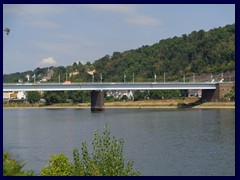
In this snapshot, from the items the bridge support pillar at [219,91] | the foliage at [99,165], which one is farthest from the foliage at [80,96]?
the foliage at [99,165]

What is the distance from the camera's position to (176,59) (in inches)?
3430

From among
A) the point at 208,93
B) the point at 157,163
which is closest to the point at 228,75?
the point at 208,93

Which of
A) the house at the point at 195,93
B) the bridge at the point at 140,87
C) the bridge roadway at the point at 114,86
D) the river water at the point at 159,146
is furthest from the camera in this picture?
the house at the point at 195,93

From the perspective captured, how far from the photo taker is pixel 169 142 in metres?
23.0

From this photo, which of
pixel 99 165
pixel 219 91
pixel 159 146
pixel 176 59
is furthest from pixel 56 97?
pixel 99 165

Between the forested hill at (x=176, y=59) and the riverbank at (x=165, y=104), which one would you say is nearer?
→ the riverbank at (x=165, y=104)

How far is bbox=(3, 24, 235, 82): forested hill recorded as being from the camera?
79562mm

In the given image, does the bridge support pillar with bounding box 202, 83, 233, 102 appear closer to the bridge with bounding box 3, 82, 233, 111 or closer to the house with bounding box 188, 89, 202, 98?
the bridge with bounding box 3, 82, 233, 111

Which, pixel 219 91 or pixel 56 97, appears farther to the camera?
pixel 56 97

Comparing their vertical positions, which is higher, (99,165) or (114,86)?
(114,86)

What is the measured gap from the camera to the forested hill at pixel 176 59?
79562mm

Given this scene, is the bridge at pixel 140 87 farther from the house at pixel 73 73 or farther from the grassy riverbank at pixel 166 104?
the house at pixel 73 73

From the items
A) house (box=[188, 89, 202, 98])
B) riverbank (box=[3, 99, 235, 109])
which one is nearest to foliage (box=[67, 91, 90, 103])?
riverbank (box=[3, 99, 235, 109])

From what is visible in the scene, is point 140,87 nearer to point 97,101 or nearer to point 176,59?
point 97,101
